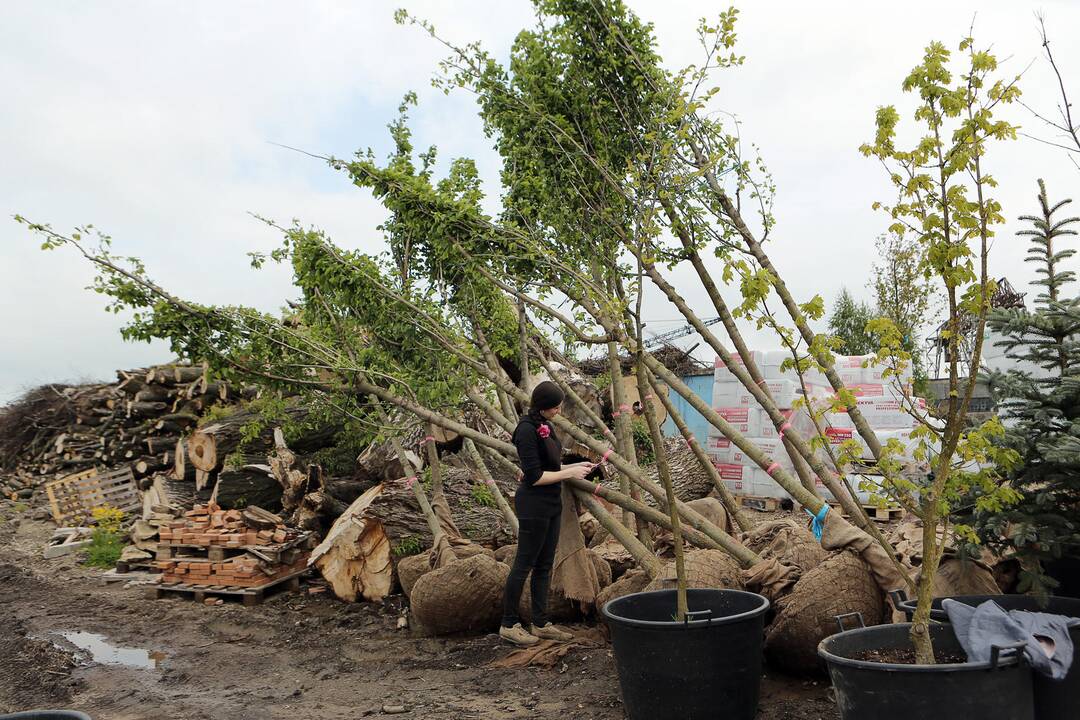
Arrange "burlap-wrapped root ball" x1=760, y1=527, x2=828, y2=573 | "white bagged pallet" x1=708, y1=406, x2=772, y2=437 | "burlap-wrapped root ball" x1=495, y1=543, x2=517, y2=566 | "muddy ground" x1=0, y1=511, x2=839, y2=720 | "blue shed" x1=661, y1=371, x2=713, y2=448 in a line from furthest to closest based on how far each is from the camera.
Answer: "blue shed" x1=661, y1=371, x2=713, y2=448, "white bagged pallet" x1=708, y1=406, x2=772, y2=437, "burlap-wrapped root ball" x1=495, y1=543, x2=517, y2=566, "burlap-wrapped root ball" x1=760, y1=527, x2=828, y2=573, "muddy ground" x1=0, y1=511, x2=839, y2=720

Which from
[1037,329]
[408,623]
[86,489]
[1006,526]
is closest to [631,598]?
[1006,526]

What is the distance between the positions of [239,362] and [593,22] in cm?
347

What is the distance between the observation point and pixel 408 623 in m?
6.42

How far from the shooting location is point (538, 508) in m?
5.21

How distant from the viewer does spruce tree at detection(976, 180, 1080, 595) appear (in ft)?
11.3

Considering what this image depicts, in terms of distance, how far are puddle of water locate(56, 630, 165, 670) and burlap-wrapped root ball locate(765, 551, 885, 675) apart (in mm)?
4242

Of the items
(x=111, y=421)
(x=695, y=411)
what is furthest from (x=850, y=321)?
(x=111, y=421)

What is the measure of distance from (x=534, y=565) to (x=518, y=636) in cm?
47

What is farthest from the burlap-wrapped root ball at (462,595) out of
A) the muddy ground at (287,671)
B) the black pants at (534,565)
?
the black pants at (534,565)

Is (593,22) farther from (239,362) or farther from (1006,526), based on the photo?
(1006,526)

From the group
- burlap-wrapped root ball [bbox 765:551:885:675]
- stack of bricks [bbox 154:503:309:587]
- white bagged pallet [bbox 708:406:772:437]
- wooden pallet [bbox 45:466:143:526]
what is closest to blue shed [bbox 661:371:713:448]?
white bagged pallet [bbox 708:406:772:437]

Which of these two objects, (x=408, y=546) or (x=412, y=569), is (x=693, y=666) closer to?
(x=412, y=569)

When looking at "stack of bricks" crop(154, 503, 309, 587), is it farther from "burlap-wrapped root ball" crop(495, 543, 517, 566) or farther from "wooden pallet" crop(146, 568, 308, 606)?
"burlap-wrapped root ball" crop(495, 543, 517, 566)

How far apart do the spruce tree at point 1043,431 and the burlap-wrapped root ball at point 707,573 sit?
1331mm
